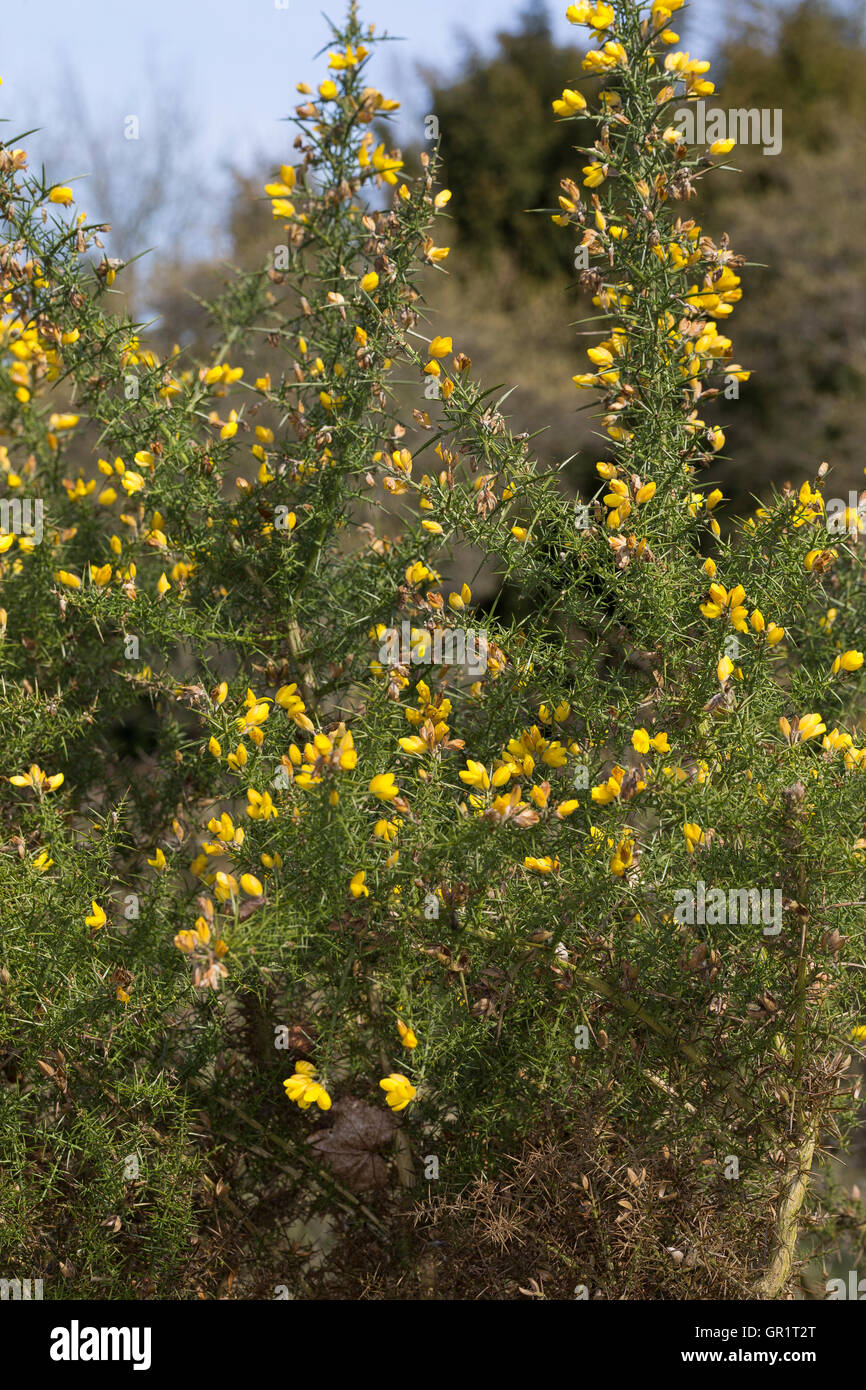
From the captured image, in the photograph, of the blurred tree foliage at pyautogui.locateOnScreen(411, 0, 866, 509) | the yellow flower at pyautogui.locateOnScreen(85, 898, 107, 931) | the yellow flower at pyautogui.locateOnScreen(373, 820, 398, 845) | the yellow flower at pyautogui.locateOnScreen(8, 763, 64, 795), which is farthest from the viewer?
the blurred tree foliage at pyautogui.locateOnScreen(411, 0, 866, 509)

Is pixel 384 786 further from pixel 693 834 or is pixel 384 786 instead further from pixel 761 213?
pixel 761 213

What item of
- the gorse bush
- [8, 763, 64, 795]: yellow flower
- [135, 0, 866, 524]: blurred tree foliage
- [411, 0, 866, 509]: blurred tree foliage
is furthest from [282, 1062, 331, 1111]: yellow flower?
[411, 0, 866, 509]: blurred tree foliage

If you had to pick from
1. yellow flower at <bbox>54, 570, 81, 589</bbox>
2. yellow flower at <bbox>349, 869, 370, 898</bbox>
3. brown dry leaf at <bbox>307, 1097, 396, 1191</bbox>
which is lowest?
brown dry leaf at <bbox>307, 1097, 396, 1191</bbox>

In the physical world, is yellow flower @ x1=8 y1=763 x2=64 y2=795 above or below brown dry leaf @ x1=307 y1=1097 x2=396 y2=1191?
above

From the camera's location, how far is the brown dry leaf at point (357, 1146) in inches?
91.1

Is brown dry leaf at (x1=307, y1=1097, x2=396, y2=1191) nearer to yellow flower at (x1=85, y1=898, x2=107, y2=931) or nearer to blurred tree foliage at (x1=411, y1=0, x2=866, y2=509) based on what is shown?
yellow flower at (x1=85, y1=898, x2=107, y2=931)

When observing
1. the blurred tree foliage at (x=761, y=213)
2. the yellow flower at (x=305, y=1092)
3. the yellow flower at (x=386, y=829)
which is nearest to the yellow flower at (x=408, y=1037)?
the yellow flower at (x=305, y=1092)

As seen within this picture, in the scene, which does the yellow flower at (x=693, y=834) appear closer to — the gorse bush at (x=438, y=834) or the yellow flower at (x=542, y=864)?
the gorse bush at (x=438, y=834)

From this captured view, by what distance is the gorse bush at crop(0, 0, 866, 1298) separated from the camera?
1.91 m

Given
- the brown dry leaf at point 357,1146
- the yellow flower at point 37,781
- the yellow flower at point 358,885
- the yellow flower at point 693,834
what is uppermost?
the yellow flower at point 37,781

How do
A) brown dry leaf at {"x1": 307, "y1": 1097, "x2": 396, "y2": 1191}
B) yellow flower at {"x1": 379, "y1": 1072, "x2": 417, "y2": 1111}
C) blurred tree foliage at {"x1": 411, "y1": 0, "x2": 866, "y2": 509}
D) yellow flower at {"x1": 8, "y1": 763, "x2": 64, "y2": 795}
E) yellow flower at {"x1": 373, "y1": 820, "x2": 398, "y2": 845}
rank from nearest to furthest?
1. yellow flower at {"x1": 379, "y1": 1072, "x2": 417, "y2": 1111}
2. yellow flower at {"x1": 373, "y1": 820, "x2": 398, "y2": 845}
3. yellow flower at {"x1": 8, "y1": 763, "x2": 64, "y2": 795}
4. brown dry leaf at {"x1": 307, "y1": 1097, "x2": 396, "y2": 1191}
5. blurred tree foliage at {"x1": 411, "y1": 0, "x2": 866, "y2": 509}

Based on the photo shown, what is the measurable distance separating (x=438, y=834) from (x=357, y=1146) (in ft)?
2.56

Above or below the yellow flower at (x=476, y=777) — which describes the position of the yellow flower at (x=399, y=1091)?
below

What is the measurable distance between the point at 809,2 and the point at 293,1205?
1280 centimetres
